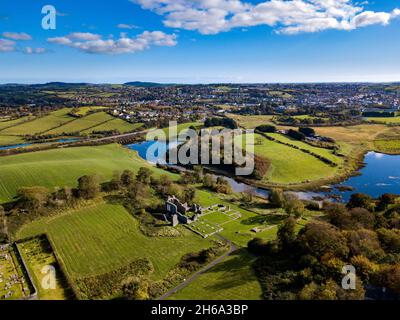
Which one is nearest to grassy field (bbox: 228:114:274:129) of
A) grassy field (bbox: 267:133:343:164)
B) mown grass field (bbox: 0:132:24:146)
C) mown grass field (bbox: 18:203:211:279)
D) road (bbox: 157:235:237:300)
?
grassy field (bbox: 267:133:343:164)

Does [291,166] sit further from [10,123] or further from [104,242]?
[10,123]

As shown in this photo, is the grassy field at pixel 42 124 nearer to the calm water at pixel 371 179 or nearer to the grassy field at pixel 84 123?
the grassy field at pixel 84 123

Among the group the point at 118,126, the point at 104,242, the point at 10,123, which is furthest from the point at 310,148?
the point at 10,123

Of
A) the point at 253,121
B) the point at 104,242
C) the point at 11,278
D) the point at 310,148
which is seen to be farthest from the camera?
the point at 253,121

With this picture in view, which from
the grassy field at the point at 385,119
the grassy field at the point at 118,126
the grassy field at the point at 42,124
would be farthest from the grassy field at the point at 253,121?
the grassy field at the point at 42,124

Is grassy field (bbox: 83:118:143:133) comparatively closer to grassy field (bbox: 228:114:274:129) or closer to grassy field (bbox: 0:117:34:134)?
grassy field (bbox: 0:117:34:134)

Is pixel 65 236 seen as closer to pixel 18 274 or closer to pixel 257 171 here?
pixel 18 274

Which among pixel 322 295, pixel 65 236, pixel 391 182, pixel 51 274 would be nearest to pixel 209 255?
pixel 322 295
